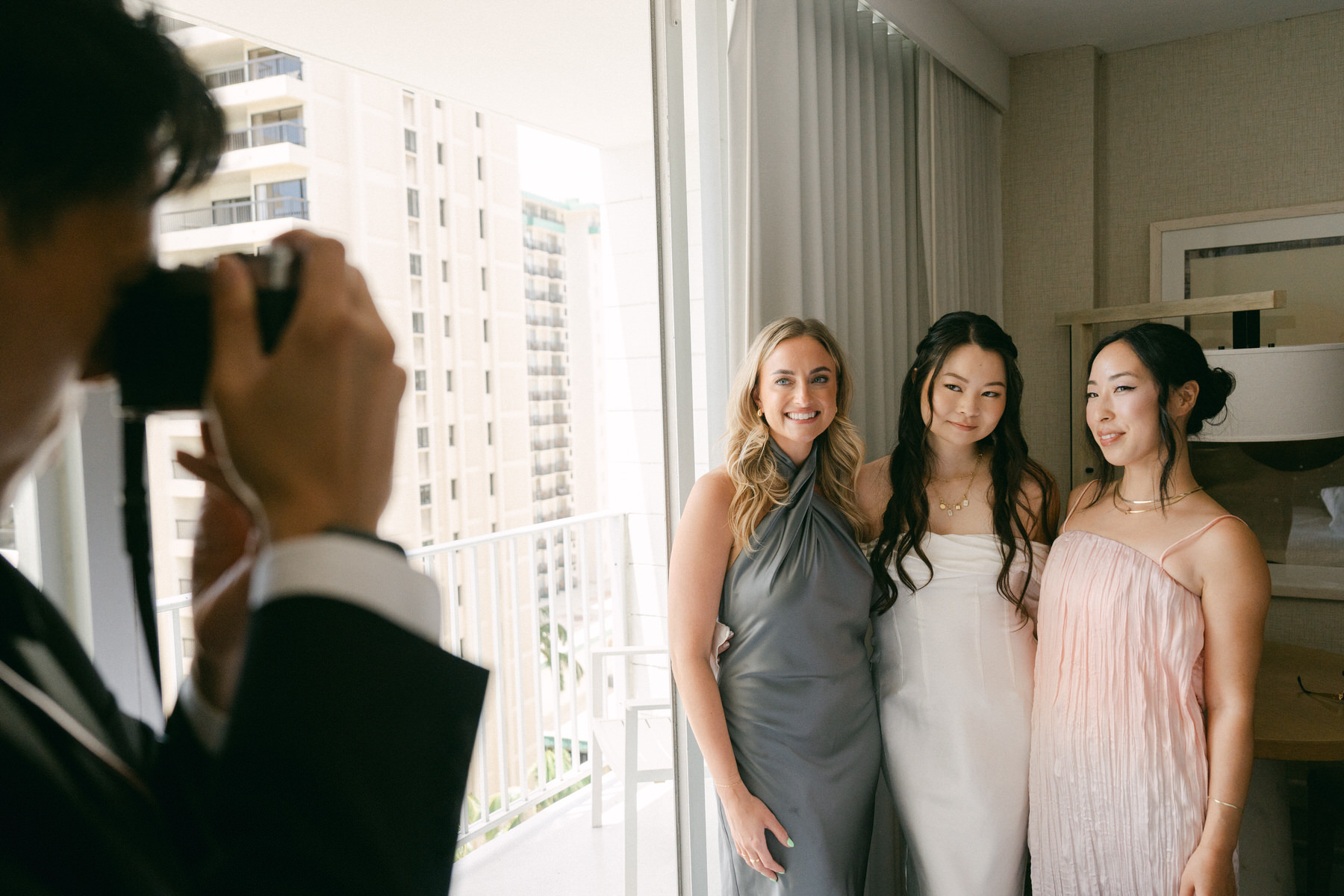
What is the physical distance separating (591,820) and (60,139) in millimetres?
3567

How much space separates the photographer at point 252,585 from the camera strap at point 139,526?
0.03 meters

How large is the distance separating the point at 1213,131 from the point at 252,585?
3664 mm

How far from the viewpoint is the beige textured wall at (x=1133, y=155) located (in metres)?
2.84

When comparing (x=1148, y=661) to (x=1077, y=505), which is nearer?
(x=1148, y=661)

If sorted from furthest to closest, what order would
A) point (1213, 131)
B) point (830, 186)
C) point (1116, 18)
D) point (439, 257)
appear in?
point (439, 257)
point (1213, 131)
point (1116, 18)
point (830, 186)

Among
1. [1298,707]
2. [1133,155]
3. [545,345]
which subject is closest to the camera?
[1298,707]

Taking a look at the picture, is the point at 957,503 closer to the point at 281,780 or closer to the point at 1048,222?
the point at 281,780

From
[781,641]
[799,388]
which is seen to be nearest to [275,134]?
[799,388]

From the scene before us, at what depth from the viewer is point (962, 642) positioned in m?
1.74

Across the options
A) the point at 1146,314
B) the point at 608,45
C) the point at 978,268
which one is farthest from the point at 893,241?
the point at 608,45

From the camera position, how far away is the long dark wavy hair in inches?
69.8

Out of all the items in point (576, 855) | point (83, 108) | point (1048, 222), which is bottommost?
point (576, 855)

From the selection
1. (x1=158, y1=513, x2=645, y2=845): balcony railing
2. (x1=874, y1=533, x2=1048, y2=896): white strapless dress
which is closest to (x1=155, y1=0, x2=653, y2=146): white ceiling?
(x1=874, y1=533, x2=1048, y2=896): white strapless dress

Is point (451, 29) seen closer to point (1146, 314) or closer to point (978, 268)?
point (978, 268)
